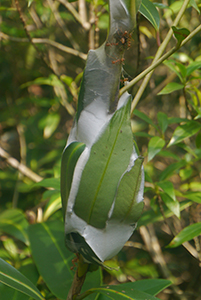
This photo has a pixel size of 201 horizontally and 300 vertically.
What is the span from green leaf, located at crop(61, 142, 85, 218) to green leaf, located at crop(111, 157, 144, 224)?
0.07 metres

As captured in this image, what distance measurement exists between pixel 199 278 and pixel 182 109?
78cm

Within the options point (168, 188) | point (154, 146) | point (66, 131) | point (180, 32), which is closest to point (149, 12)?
point (180, 32)

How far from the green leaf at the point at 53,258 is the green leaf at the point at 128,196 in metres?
0.34

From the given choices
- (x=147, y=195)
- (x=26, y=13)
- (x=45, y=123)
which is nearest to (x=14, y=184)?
(x=45, y=123)

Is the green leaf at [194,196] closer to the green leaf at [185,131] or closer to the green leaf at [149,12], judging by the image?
the green leaf at [185,131]

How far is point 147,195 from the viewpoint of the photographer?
1.52m

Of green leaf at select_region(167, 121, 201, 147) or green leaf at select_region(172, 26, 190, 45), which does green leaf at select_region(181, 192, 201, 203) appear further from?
green leaf at select_region(172, 26, 190, 45)

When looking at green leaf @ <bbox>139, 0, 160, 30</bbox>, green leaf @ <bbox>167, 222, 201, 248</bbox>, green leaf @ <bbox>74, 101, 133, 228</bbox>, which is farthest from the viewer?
green leaf @ <bbox>167, 222, 201, 248</bbox>

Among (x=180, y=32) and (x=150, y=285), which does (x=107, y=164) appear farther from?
(x=150, y=285)

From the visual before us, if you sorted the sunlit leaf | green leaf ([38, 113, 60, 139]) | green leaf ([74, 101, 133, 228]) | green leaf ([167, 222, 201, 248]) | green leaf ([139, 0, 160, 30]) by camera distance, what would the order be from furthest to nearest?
green leaf ([38, 113, 60, 139])
the sunlit leaf
green leaf ([167, 222, 201, 248])
green leaf ([139, 0, 160, 30])
green leaf ([74, 101, 133, 228])

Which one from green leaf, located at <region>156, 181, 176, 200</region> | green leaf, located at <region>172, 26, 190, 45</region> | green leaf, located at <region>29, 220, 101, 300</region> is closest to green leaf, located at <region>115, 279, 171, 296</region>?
green leaf, located at <region>29, 220, 101, 300</region>

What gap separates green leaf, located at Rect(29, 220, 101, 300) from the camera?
2.16 feet

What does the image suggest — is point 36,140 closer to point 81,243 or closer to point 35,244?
point 35,244

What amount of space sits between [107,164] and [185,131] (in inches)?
18.3
